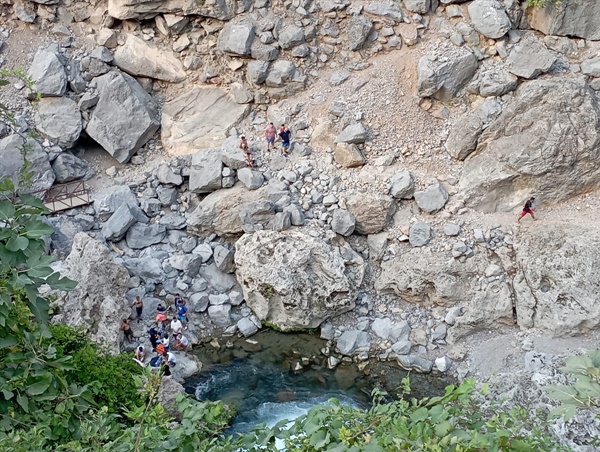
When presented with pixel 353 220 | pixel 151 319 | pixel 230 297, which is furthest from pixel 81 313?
pixel 353 220

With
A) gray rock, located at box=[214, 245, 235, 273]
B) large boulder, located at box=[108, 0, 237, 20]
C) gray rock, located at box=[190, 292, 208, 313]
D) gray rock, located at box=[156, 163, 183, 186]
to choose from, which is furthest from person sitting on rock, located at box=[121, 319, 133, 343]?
large boulder, located at box=[108, 0, 237, 20]

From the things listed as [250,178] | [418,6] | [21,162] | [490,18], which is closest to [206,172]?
[250,178]

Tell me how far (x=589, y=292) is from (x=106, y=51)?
763 inches

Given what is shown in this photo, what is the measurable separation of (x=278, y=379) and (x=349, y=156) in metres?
7.92

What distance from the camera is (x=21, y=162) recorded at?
2025cm

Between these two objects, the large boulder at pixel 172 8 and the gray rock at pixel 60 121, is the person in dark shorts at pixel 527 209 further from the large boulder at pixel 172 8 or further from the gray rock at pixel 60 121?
the gray rock at pixel 60 121

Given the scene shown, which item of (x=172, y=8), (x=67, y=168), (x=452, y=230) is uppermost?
(x=172, y=8)

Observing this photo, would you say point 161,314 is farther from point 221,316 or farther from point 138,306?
point 221,316

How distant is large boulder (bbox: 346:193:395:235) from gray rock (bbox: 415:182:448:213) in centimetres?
97

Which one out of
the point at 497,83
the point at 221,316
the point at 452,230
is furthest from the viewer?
the point at 497,83

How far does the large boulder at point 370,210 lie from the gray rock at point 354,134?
216 centimetres

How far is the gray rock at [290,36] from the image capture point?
71.2ft

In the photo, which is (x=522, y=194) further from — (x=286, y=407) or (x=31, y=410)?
(x=31, y=410)

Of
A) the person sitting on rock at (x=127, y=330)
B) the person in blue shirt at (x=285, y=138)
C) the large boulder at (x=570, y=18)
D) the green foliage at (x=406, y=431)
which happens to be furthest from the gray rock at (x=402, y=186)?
the green foliage at (x=406, y=431)
